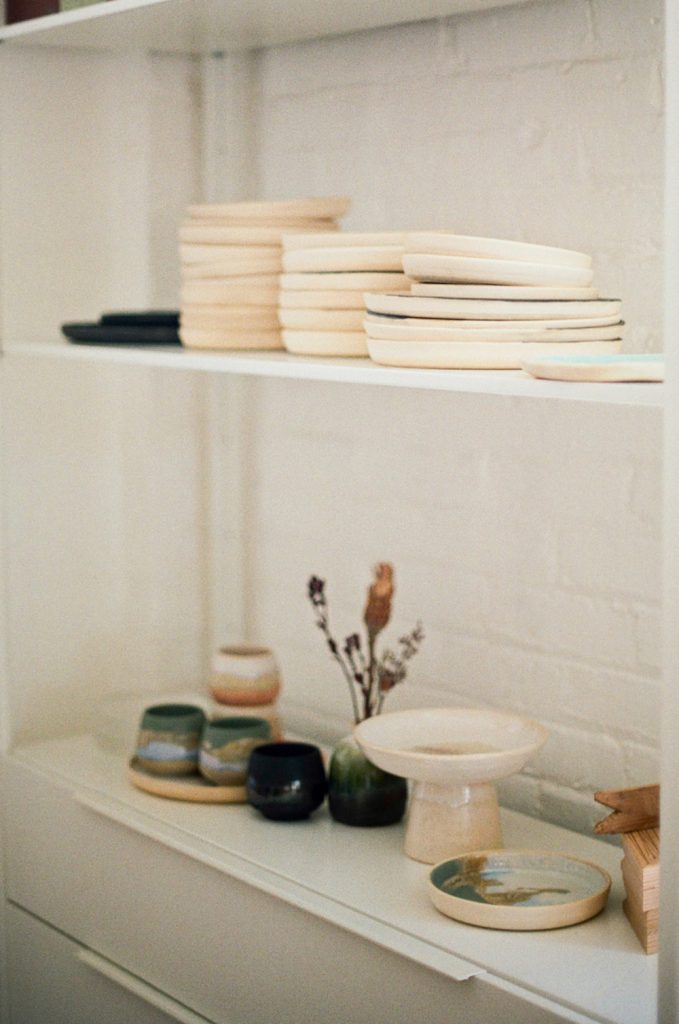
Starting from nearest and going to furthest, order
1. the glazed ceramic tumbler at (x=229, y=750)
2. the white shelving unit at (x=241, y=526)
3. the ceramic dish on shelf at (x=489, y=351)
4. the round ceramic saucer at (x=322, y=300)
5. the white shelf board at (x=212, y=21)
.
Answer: the white shelving unit at (x=241, y=526) < the ceramic dish on shelf at (x=489, y=351) < the round ceramic saucer at (x=322, y=300) < the white shelf board at (x=212, y=21) < the glazed ceramic tumbler at (x=229, y=750)

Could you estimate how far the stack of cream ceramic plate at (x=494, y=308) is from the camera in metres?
1.61

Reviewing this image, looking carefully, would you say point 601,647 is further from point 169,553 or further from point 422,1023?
point 169,553

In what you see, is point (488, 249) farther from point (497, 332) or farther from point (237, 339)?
point (237, 339)

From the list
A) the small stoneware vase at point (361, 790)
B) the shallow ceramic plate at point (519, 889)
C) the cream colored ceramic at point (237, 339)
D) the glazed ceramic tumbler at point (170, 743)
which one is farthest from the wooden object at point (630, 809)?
the cream colored ceramic at point (237, 339)

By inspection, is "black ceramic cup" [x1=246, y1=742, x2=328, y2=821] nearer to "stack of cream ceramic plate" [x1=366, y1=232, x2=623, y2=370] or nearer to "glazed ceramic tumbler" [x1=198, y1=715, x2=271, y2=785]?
"glazed ceramic tumbler" [x1=198, y1=715, x2=271, y2=785]

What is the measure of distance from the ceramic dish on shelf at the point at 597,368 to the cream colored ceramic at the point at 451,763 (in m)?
0.52

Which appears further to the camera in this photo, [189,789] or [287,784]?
[189,789]

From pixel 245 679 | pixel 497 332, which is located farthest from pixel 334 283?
pixel 245 679

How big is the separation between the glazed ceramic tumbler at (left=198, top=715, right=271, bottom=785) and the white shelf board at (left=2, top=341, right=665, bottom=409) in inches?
21.5

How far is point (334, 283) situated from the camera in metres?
1.88

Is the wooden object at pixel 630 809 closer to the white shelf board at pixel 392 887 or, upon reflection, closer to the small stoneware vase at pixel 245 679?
the white shelf board at pixel 392 887

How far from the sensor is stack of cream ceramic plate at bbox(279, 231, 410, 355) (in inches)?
72.9

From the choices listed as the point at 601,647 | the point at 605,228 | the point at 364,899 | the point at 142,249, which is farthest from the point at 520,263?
the point at 142,249

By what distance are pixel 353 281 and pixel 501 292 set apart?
0.30 m
